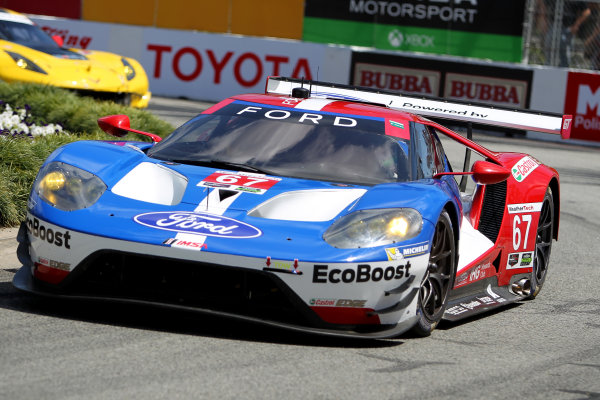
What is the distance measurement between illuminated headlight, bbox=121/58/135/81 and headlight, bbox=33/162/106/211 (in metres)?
9.51

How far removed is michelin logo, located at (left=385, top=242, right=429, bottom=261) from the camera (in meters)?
5.21

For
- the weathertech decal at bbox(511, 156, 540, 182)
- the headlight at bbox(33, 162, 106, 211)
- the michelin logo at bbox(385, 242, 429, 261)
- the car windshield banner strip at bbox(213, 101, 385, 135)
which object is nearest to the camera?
the michelin logo at bbox(385, 242, 429, 261)

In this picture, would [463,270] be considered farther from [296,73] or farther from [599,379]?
[296,73]

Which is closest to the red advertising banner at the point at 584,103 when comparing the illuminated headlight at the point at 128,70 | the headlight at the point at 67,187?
the illuminated headlight at the point at 128,70

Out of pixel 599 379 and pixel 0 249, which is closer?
pixel 599 379

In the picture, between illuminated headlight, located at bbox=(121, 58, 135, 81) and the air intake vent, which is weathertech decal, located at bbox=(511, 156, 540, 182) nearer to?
the air intake vent

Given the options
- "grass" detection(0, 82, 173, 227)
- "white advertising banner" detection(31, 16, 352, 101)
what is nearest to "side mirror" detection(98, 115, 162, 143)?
"grass" detection(0, 82, 173, 227)

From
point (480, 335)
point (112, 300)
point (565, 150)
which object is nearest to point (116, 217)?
point (112, 300)

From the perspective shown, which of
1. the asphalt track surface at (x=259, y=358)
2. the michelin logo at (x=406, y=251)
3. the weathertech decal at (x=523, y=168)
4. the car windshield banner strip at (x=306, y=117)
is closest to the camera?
the asphalt track surface at (x=259, y=358)

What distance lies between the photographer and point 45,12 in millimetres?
25281

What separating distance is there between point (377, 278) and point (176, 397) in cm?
137

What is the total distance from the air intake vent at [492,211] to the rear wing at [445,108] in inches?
22.2

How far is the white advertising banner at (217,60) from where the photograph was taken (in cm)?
2122

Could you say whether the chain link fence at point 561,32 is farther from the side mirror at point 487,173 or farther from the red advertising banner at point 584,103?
the side mirror at point 487,173
